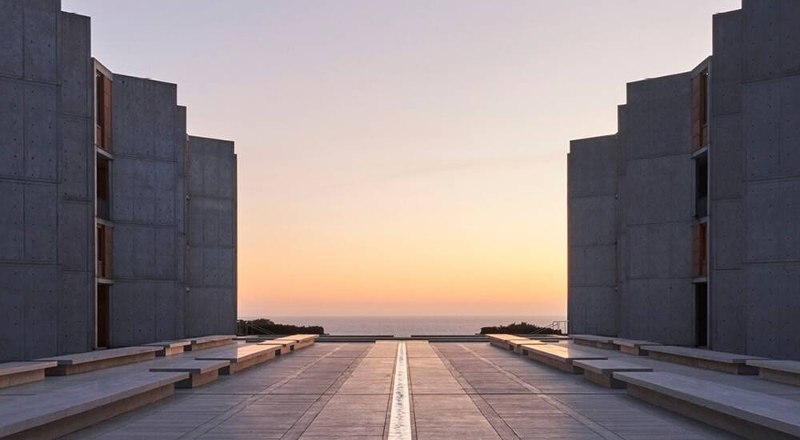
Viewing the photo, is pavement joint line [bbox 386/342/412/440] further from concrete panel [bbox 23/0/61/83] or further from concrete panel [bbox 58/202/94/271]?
concrete panel [bbox 58/202/94/271]

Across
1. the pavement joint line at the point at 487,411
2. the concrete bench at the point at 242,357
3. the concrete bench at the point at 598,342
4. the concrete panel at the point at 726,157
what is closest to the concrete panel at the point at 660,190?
the concrete panel at the point at 726,157

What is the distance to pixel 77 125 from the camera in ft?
98.2

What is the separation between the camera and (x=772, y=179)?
957 inches

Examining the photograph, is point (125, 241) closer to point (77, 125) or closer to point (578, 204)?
point (77, 125)

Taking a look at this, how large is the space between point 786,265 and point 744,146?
3685 mm

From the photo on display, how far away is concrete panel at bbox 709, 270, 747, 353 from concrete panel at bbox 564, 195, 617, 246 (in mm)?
12554

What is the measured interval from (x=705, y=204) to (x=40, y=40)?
24.1 meters

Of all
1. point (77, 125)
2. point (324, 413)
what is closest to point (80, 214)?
point (77, 125)

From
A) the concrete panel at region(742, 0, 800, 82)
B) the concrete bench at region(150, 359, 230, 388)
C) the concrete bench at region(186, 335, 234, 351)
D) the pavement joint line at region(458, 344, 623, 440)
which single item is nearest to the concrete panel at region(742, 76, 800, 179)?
the concrete panel at region(742, 0, 800, 82)

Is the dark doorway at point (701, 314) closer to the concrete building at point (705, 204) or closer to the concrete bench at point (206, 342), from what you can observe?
the concrete building at point (705, 204)

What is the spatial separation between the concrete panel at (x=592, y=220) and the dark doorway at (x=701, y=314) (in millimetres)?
8556

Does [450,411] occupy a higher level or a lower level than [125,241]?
lower

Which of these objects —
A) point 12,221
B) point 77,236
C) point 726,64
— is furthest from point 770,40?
point 77,236

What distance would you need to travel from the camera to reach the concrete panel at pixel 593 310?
135ft
